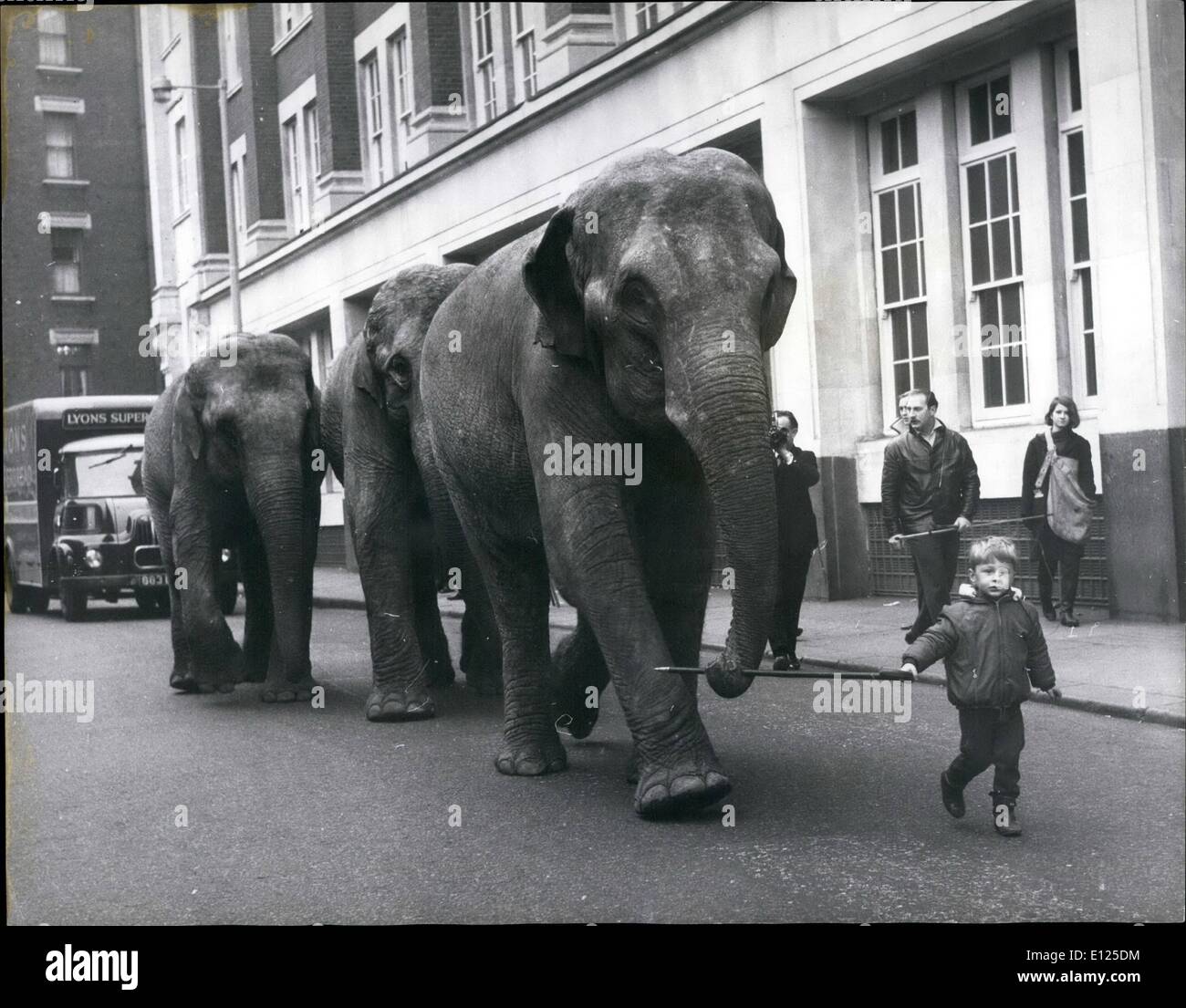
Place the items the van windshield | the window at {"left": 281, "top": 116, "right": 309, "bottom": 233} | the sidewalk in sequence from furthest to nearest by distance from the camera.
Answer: the van windshield, the window at {"left": 281, "top": 116, "right": 309, "bottom": 233}, the sidewalk

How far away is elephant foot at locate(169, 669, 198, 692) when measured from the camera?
30.5 ft

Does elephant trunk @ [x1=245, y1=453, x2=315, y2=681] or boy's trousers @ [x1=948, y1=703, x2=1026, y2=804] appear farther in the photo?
elephant trunk @ [x1=245, y1=453, x2=315, y2=681]

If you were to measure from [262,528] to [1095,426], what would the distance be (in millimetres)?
4438

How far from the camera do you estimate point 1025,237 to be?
308 inches

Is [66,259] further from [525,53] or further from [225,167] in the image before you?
[525,53]

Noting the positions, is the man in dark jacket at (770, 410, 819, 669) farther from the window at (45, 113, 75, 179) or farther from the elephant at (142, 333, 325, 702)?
the window at (45, 113, 75, 179)

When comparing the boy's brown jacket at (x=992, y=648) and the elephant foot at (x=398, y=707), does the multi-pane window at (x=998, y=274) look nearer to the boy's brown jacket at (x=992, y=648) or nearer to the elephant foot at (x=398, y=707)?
the boy's brown jacket at (x=992, y=648)

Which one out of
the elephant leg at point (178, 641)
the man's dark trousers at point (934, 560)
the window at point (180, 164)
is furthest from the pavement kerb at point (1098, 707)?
the elephant leg at point (178, 641)

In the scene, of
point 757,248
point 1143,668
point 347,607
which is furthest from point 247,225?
point 1143,668

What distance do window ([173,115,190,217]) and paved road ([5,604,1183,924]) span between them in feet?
8.95

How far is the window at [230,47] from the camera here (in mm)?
7122

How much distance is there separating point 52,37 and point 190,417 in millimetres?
3764

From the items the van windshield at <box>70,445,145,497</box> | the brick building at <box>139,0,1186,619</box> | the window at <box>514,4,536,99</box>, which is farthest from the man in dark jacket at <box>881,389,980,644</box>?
the van windshield at <box>70,445,145,497</box>
